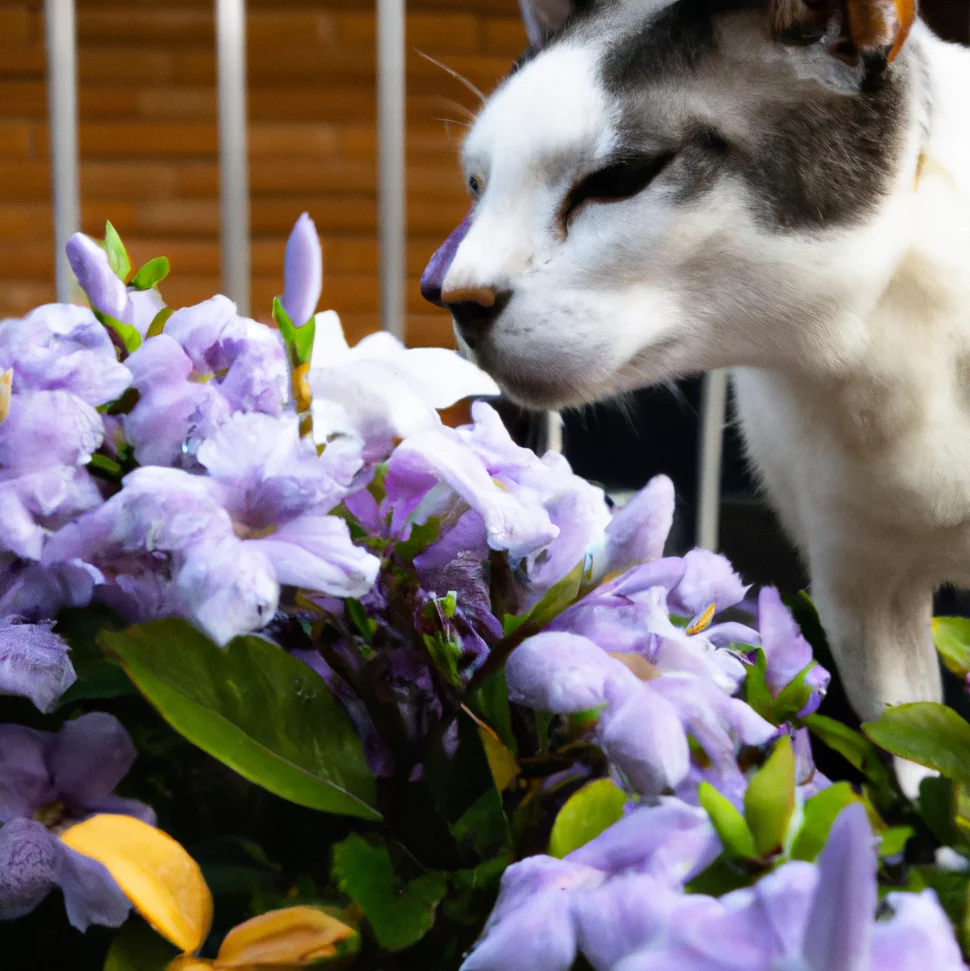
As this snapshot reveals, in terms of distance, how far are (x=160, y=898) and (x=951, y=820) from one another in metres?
0.19

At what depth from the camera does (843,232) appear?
0.66 m

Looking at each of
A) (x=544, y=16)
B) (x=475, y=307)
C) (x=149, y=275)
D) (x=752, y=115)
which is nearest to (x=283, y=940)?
(x=149, y=275)

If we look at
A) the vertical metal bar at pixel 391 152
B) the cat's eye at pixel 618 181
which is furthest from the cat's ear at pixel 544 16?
the vertical metal bar at pixel 391 152

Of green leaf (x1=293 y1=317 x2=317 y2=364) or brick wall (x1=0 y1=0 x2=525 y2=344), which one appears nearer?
green leaf (x1=293 y1=317 x2=317 y2=364)

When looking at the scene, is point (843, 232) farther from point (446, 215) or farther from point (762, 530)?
point (446, 215)

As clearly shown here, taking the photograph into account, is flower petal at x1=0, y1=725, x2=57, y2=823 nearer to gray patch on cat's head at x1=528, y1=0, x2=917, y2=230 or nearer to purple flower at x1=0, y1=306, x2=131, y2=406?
purple flower at x1=0, y1=306, x2=131, y2=406

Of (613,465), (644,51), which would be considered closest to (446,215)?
(613,465)

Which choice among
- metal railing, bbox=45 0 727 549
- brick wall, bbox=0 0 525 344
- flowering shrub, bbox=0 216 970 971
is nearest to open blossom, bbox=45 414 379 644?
flowering shrub, bbox=0 216 970 971

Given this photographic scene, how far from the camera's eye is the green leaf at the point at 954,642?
33cm

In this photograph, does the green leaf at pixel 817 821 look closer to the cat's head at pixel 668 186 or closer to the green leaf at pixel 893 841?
the green leaf at pixel 893 841

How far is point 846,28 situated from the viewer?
604mm

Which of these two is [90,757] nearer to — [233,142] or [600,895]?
[600,895]

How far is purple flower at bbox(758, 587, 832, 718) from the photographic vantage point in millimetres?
344

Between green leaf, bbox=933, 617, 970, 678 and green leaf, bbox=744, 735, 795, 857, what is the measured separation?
141 mm
